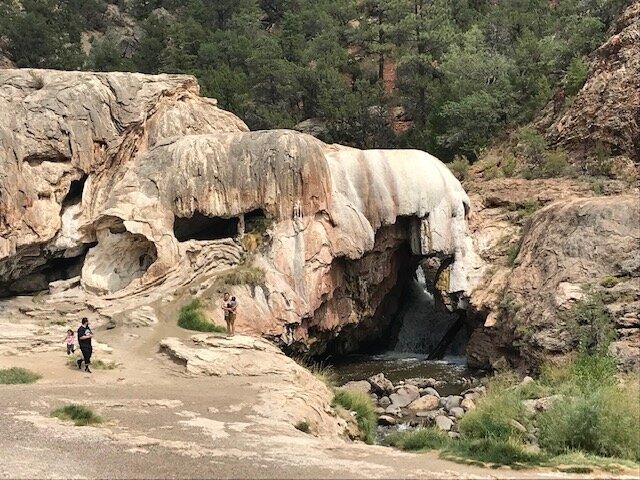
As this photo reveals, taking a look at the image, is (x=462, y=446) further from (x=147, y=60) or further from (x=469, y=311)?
(x=147, y=60)

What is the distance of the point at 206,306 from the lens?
21594mm

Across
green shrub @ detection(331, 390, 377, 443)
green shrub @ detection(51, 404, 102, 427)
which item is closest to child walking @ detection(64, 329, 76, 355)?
green shrub @ detection(51, 404, 102, 427)

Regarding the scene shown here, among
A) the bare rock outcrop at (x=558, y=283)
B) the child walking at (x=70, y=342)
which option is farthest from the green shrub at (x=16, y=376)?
the bare rock outcrop at (x=558, y=283)

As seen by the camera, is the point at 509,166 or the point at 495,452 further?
the point at 509,166

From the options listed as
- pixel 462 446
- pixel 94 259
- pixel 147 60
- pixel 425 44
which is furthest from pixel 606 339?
pixel 147 60

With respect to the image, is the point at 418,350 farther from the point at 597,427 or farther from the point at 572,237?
the point at 597,427

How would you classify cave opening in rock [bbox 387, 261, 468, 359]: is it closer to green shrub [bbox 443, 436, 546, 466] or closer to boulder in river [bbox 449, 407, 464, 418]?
boulder in river [bbox 449, 407, 464, 418]

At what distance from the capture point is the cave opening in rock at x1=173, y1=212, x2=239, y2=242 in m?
25.0

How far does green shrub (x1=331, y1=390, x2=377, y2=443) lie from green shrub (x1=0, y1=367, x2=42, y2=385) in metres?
7.44

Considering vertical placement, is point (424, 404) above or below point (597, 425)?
below

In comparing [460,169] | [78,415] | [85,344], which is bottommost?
[78,415]

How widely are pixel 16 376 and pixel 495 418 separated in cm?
1123

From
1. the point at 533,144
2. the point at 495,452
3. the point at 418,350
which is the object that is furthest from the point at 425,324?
the point at 495,452

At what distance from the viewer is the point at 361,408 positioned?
16438 millimetres
